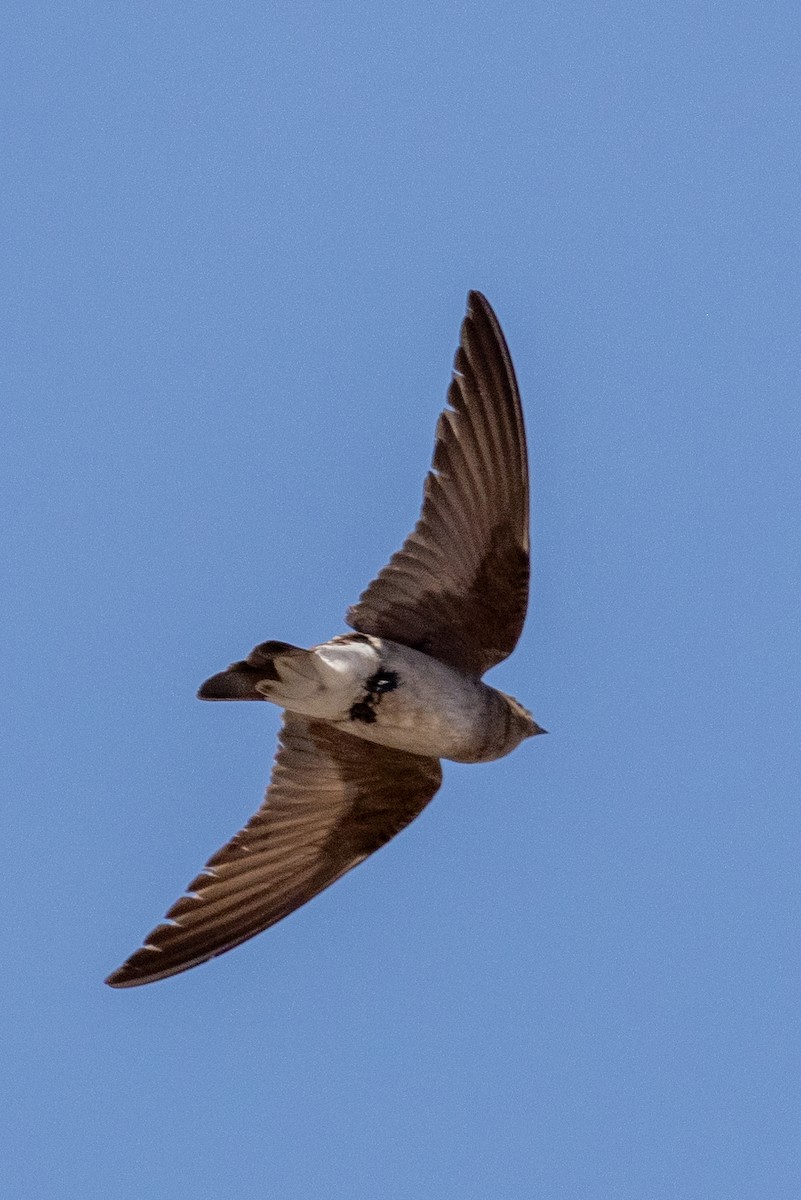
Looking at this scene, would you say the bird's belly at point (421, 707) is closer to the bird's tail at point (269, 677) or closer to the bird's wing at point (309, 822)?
the bird's tail at point (269, 677)

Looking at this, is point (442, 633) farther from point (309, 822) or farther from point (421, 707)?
point (309, 822)

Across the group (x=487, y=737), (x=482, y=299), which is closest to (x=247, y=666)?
(x=487, y=737)

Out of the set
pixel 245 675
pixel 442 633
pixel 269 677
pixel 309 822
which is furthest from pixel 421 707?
pixel 309 822

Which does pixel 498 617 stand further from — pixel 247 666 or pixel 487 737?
pixel 247 666

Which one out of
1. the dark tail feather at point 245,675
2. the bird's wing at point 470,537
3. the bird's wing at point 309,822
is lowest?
the bird's wing at point 309,822

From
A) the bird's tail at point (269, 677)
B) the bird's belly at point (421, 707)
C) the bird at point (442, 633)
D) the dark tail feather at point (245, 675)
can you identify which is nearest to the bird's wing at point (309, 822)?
the bird at point (442, 633)

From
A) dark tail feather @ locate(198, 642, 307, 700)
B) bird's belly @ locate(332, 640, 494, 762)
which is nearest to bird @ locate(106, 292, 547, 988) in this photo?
bird's belly @ locate(332, 640, 494, 762)

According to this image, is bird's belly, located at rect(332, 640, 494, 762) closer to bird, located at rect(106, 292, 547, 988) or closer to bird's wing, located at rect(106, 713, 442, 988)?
bird, located at rect(106, 292, 547, 988)
